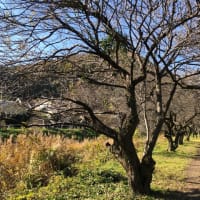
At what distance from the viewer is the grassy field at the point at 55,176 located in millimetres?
9578

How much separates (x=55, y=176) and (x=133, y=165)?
136 inches

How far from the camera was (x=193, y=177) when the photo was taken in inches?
507

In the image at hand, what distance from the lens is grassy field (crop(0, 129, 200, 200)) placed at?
31.4 feet

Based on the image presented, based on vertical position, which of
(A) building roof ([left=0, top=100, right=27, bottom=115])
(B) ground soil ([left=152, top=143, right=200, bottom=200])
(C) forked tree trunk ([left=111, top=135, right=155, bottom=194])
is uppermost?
(A) building roof ([left=0, top=100, right=27, bottom=115])

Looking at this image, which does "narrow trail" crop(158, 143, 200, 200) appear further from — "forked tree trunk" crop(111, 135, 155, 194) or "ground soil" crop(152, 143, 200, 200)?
"forked tree trunk" crop(111, 135, 155, 194)

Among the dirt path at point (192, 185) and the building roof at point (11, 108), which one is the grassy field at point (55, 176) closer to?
the dirt path at point (192, 185)

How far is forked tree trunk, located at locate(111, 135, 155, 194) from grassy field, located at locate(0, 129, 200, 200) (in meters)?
0.31

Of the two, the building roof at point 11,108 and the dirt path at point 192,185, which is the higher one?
the building roof at point 11,108

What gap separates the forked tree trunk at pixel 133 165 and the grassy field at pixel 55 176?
0.31m

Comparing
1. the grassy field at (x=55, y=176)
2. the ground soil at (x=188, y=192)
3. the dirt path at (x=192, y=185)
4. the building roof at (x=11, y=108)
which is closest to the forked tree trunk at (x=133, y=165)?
the grassy field at (x=55, y=176)

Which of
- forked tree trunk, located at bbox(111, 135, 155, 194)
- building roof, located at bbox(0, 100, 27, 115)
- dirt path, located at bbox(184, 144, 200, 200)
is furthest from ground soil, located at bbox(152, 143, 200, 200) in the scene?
building roof, located at bbox(0, 100, 27, 115)

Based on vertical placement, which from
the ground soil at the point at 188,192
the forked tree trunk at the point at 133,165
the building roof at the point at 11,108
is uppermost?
the building roof at the point at 11,108

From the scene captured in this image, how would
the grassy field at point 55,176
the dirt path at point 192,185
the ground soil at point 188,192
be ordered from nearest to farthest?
the ground soil at point 188,192 < the grassy field at point 55,176 < the dirt path at point 192,185

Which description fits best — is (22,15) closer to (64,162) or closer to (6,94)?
(6,94)
